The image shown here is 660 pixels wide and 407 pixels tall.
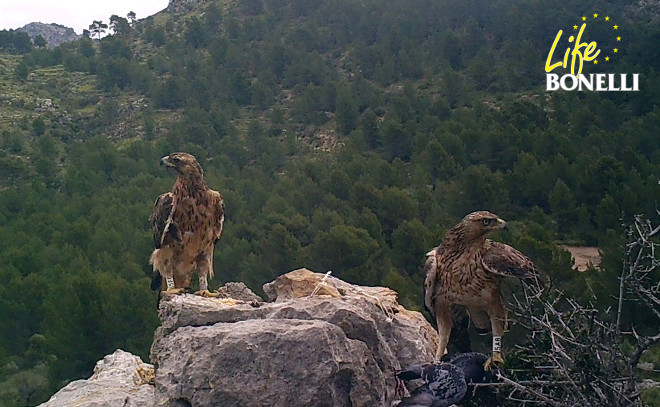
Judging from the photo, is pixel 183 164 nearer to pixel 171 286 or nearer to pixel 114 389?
pixel 171 286

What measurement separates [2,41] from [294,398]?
69.5 metres

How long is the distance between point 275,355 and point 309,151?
3185 cm

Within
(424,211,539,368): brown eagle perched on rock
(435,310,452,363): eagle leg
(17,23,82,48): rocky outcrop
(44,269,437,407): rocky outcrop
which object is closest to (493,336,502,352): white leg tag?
(424,211,539,368): brown eagle perched on rock

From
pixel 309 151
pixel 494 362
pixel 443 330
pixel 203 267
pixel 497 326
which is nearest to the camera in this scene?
pixel 494 362

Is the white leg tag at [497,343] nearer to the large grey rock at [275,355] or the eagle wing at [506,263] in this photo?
the eagle wing at [506,263]

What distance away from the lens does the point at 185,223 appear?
507cm

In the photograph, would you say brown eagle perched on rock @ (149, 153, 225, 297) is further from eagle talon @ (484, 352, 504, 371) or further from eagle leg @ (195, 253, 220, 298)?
eagle talon @ (484, 352, 504, 371)

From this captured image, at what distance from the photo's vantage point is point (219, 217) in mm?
5238

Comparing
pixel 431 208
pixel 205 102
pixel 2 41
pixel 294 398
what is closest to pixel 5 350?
pixel 431 208

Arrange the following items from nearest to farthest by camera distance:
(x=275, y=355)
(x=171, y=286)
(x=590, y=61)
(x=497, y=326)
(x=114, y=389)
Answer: (x=275, y=355)
(x=497, y=326)
(x=114, y=389)
(x=171, y=286)
(x=590, y=61)

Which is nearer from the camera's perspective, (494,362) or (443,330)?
(494,362)

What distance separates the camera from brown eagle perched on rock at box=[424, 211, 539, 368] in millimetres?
3992

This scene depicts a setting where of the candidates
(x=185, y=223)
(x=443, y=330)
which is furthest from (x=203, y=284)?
(x=443, y=330)

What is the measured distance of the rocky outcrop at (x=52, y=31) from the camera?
110 m
